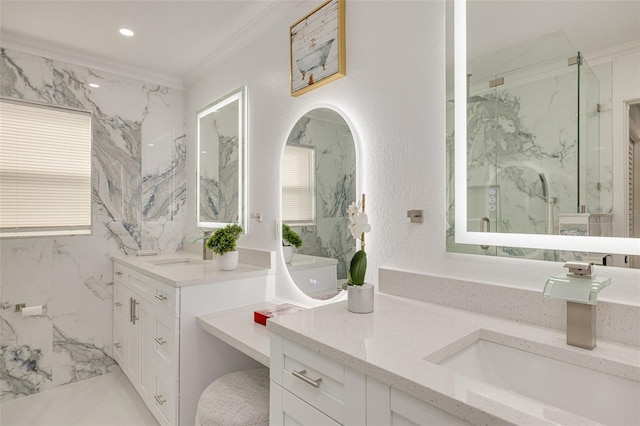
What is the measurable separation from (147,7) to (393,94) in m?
1.68

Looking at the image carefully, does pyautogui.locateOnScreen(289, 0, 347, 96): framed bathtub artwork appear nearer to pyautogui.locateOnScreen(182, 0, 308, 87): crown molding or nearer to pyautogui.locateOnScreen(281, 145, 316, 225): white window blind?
pyautogui.locateOnScreen(182, 0, 308, 87): crown molding

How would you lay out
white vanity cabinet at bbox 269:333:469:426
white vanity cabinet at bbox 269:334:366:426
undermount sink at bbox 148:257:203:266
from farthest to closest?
undermount sink at bbox 148:257:203:266 < white vanity cabinet at bbox 269:334:366:426 < white vanity cabinet at bbox 269:333:469:426

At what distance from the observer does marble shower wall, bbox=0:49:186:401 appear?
257 centimetres

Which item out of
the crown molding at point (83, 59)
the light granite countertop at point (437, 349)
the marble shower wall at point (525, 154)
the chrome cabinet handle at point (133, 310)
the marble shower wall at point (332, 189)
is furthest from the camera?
the crown molding at point (83, 59)

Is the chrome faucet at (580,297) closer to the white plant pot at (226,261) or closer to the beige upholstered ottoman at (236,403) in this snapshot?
the beige upholstered ottoman at (236,403)

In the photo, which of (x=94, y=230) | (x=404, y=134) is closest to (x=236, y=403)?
(x=404, y=134)

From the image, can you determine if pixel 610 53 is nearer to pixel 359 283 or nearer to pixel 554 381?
pixel 554 381

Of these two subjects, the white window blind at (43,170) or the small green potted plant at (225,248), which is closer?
the small green potted plant at (225,248)

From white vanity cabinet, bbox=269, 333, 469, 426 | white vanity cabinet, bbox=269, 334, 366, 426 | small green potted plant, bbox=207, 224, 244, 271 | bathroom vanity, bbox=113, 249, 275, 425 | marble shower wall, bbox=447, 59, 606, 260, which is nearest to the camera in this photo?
white vanity cabinet, bbox=269, 333, 469, 426

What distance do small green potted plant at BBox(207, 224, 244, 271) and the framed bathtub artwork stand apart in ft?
3.17

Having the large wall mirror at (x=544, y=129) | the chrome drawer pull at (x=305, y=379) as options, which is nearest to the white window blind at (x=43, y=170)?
the chrome drawer pull at (x=305, y=379)

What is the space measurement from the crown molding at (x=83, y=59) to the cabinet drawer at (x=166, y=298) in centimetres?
199

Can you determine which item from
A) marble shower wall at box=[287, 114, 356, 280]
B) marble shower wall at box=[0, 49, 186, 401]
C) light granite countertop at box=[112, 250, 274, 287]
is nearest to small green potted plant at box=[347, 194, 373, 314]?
marble shower wall at box=[287, 114, 356, 280]

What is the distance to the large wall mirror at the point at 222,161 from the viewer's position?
8.43 ft
